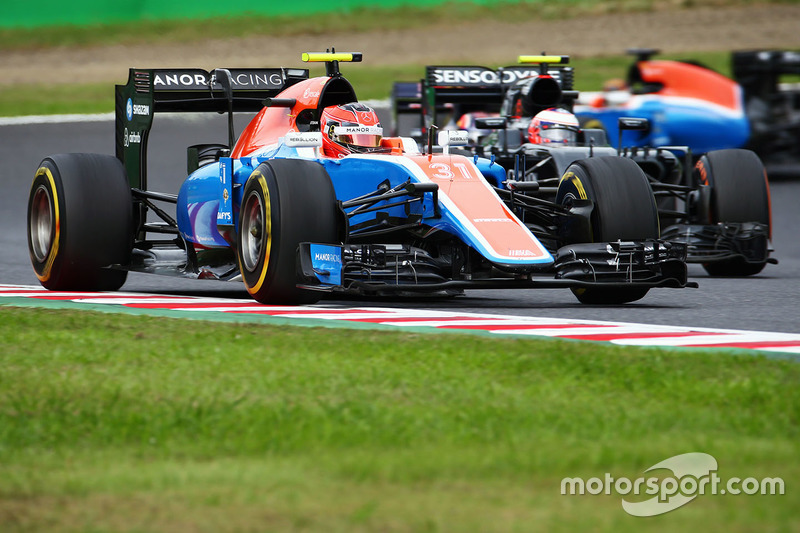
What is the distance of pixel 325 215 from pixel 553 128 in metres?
6.77

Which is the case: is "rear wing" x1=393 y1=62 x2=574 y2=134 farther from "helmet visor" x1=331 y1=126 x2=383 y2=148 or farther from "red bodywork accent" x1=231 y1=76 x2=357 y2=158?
"helmet visor" x1=331 y1=126 x2=383 y2=148

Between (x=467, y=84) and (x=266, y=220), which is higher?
(x=467, y=84)

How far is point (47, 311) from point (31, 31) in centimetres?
3336

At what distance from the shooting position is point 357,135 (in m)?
10.9

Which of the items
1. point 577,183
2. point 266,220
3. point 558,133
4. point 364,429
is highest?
point 558,133

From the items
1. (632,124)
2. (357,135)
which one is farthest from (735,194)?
(357,135)

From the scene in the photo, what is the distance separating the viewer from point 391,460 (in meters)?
5.11

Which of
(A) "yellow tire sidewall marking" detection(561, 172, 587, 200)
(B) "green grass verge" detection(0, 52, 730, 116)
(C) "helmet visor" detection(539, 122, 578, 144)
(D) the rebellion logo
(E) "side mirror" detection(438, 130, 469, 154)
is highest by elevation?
(B) "green grass verge" detection(0, 52, 730, 116)

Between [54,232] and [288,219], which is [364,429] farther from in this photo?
[54,232]

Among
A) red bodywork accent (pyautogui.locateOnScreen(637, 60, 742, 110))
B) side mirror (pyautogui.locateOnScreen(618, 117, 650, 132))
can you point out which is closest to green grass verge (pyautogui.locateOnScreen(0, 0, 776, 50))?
red bodywork accent (pyautogui.locateOnScreen(637, 60, 742, 110))

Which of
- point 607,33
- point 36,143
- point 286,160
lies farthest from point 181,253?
point 607,33

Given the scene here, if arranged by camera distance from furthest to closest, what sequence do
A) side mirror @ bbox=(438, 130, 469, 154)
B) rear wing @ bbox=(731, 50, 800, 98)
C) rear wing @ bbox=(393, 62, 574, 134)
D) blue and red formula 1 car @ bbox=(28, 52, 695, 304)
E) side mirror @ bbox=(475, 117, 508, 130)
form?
rear wing @ bbox=(731, 50, 800, 98) < rear wing @ bbox=(393, 62, 574, 134) < side mirror @ bbox=(475, 117, 508, 130) < side mirror @ bbox=(438, 130, 469, 154) < blue and red formula 1 car @ bbox=(28, 52, 695, 304)

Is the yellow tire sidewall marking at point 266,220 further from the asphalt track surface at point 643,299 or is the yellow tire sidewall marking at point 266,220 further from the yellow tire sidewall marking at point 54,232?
the yellow tire sidewall marking at point 54,232

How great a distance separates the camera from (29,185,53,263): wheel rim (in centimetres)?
1157
